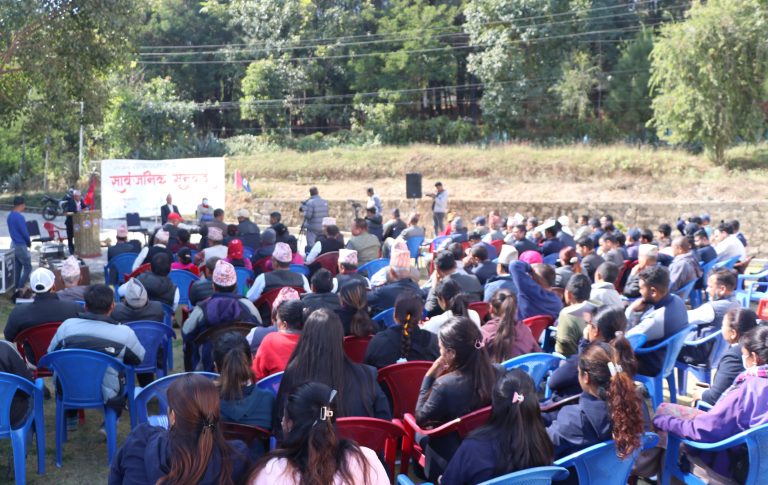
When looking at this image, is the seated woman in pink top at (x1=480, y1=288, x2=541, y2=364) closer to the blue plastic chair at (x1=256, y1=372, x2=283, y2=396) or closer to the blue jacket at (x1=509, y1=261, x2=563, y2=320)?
the blue jacket at (x1=509, y1=261, x2=563, y2=320)

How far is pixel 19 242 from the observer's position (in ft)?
35.2

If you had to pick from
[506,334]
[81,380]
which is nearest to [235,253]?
[81,380]

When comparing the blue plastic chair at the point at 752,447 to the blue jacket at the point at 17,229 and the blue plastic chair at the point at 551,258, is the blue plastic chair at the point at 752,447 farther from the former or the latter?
the blue jacket at the point at 17,229

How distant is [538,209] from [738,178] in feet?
24.1

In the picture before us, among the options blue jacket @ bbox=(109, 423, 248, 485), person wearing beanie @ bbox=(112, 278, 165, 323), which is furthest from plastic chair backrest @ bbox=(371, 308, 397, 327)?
blue jacket @ bbox=(109, 423, 248, 485)

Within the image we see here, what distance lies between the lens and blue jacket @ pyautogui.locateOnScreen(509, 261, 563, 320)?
6.00 metres

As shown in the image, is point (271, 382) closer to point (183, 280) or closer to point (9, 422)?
point (9, 422)

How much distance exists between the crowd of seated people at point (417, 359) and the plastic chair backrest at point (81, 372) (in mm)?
105

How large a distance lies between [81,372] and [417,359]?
1982mm

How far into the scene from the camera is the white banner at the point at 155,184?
17.8 metres

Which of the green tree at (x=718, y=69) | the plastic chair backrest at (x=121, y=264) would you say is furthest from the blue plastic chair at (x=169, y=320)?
the green tree at (x=718, y=69)

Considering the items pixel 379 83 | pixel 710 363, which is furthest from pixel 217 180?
pixel 379 83

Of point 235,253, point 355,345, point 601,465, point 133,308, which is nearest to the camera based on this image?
point 601,465

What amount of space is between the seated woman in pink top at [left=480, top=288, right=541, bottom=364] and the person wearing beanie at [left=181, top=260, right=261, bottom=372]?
5.57 feet
